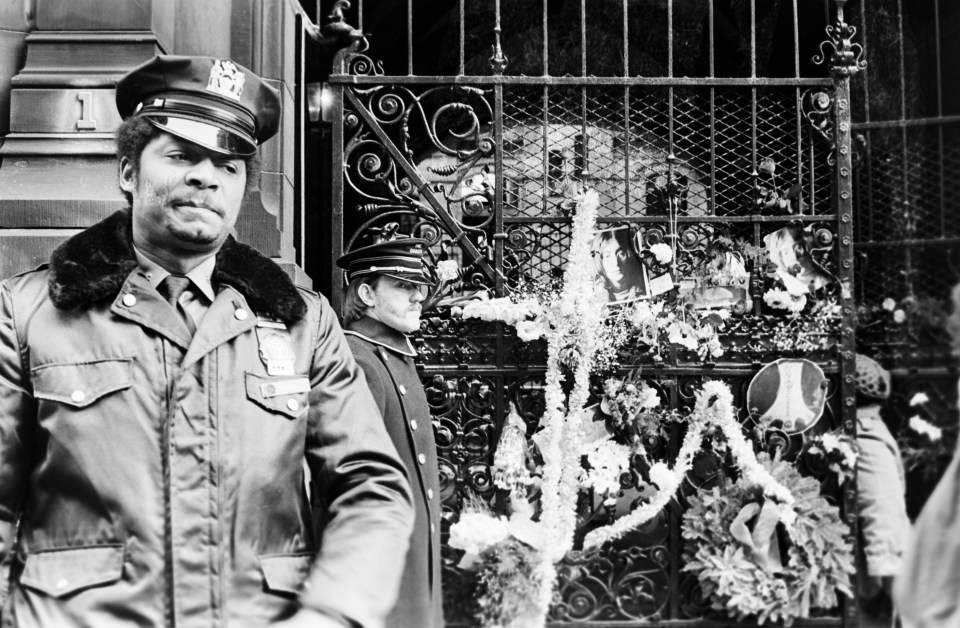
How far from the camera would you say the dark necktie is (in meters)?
2.78

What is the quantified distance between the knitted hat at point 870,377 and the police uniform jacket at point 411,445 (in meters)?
2.40

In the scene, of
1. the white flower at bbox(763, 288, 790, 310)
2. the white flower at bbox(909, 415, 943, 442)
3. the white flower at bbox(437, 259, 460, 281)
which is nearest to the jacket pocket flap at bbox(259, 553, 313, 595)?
the white flower at bbox(909, 415, 943, 442)

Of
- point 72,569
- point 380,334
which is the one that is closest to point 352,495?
point 72,569

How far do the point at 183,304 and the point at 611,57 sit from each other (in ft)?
18.7

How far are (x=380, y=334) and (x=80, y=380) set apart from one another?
216cm

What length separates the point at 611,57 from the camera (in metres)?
7.81

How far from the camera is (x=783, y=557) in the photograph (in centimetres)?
516

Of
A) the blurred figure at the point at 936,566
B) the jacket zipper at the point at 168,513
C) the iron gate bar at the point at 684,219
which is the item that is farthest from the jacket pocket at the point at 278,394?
the iron gate bar at the point at 684,219

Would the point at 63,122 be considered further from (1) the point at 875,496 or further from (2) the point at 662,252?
(1) the point at 875,496

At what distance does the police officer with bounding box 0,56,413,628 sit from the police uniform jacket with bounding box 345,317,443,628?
4.85 feet

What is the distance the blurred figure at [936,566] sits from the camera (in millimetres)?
2508

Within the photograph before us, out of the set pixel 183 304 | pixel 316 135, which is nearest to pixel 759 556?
pixel 183 304

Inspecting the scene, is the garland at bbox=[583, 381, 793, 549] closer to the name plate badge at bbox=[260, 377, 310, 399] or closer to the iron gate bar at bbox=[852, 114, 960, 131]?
the iron gate bar at bbox=[852, 114, 960, 131]

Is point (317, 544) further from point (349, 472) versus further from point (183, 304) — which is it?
point (183, 304)
